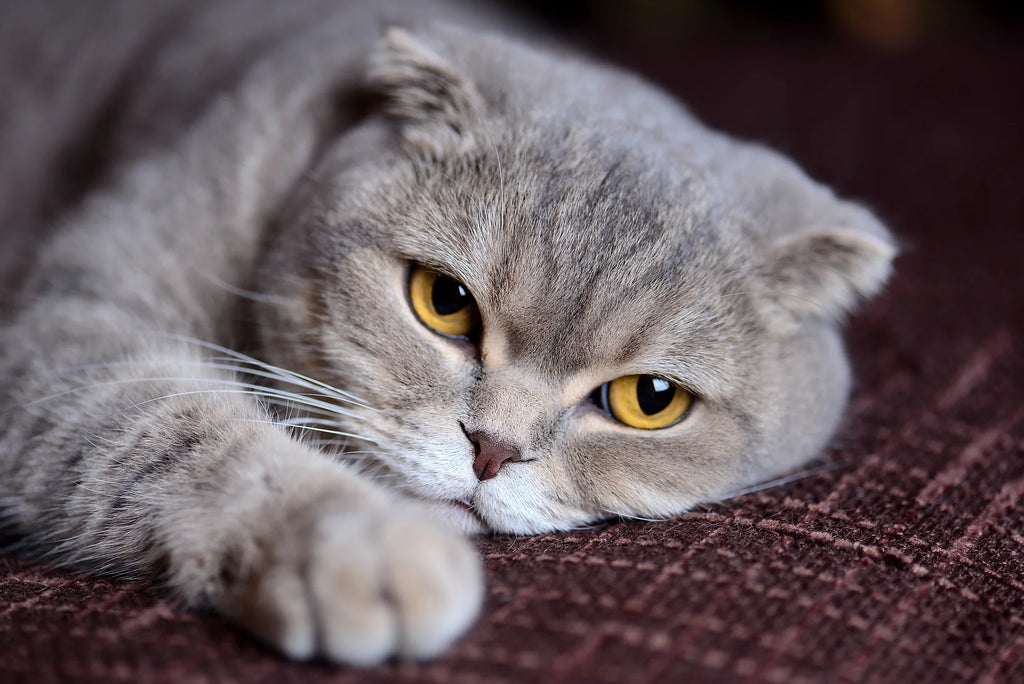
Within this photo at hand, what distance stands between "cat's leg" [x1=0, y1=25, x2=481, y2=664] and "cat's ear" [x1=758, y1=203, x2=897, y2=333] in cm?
71

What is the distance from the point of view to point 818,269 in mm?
1414

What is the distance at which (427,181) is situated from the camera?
4.49 feet

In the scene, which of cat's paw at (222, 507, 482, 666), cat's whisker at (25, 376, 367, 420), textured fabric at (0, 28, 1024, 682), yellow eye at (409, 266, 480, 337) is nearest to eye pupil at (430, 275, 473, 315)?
yellow eye at (409, 266, 480, 337)

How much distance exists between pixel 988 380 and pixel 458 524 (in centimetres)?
109

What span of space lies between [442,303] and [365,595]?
21.7 inches

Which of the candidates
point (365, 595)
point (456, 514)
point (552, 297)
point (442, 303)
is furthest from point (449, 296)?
point (365, 595)

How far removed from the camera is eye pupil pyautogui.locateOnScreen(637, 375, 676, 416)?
4.33 ft

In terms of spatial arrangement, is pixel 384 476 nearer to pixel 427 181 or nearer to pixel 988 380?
pixel 427 181

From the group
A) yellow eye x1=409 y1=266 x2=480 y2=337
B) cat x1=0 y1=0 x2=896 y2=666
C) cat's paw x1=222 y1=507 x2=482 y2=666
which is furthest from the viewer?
yellow eye x1=409 y1=266 x2=480 y2=337

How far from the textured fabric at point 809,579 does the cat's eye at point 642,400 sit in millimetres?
151

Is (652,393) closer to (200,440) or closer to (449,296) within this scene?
(449,296)

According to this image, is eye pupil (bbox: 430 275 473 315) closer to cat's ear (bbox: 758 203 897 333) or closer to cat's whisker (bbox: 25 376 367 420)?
cat's whisker (bbox: 25 376 367 420)

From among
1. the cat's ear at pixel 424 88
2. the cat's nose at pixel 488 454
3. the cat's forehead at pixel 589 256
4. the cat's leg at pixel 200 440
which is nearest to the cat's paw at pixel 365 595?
the cat's leg at pixel 200 440

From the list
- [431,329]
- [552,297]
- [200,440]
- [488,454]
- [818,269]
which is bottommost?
[200,440]
